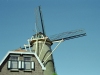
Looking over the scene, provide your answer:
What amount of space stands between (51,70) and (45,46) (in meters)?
5.45

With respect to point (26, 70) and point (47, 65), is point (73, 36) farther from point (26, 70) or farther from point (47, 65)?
point (26, 70)

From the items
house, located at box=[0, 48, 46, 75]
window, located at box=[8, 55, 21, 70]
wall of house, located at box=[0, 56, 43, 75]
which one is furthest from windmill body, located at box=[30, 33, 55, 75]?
window, located at box=[8, 55, 21, 70]

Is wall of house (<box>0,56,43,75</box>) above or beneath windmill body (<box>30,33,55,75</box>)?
beneath

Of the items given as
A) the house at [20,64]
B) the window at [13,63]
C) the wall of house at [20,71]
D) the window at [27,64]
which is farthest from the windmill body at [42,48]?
the window at [13,63]

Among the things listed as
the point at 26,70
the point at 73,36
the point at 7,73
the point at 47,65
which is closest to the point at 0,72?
the point at 7,73

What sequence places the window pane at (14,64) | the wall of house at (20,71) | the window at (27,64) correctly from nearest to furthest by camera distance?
the wall of house at (20,71), the window pane at (14,64), the window at (27,64)

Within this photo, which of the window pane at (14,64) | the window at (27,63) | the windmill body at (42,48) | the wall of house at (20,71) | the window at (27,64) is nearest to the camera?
the wall of house at (20,71)

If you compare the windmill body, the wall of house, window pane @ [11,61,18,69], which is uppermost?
the windmill body

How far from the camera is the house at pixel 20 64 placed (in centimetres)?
3062

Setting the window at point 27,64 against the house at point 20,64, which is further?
the window at point 27,64

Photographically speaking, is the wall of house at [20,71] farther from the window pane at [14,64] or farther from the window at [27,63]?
the window pane at [14,64]

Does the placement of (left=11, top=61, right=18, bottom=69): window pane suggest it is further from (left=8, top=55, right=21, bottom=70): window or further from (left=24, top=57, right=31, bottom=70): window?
(left=24, top=57, right=31, bottom=70): window

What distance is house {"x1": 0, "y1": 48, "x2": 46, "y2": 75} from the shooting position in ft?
100

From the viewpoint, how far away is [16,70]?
30812mm
